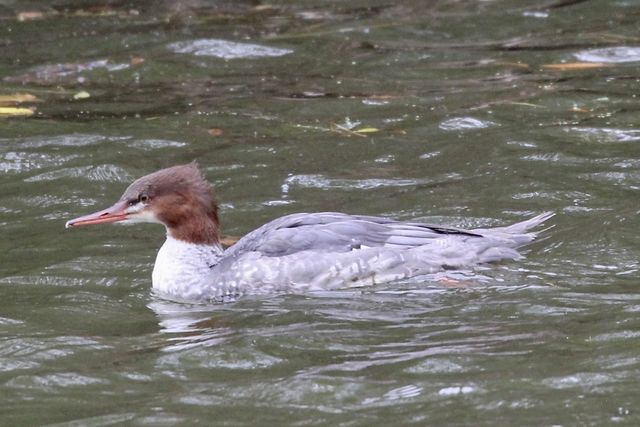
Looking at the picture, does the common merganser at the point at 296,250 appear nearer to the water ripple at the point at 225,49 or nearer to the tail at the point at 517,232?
the tail at the point at 517,232

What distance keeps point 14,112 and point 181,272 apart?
4.18m

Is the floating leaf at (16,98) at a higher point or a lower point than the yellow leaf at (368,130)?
higher

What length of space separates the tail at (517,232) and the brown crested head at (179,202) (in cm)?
167

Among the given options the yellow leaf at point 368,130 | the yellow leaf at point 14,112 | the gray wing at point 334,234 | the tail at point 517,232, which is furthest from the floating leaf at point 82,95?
the tail at point 517,232

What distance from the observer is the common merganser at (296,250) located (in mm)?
7898

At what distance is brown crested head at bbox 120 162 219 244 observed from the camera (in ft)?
26.8

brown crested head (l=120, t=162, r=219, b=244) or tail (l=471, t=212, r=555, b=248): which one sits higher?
brown crested head (l=120, t=162, r=219, b=244)

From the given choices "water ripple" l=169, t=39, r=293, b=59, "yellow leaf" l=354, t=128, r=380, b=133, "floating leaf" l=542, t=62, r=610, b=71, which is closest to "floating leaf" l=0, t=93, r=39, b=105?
"water ripple" l=169, t=39, r=293, b=59

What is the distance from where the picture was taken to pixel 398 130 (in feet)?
35.3

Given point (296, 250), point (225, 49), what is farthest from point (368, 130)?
point (296, 250)

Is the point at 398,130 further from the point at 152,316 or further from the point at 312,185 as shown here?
the point at 152,316

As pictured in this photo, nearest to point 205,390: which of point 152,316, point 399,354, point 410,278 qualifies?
point 399,354

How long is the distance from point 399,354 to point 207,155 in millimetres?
4450

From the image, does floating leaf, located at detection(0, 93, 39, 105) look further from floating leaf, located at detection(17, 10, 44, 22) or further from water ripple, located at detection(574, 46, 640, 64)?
water ripple, located at detection(574, 46, 640, 64)
